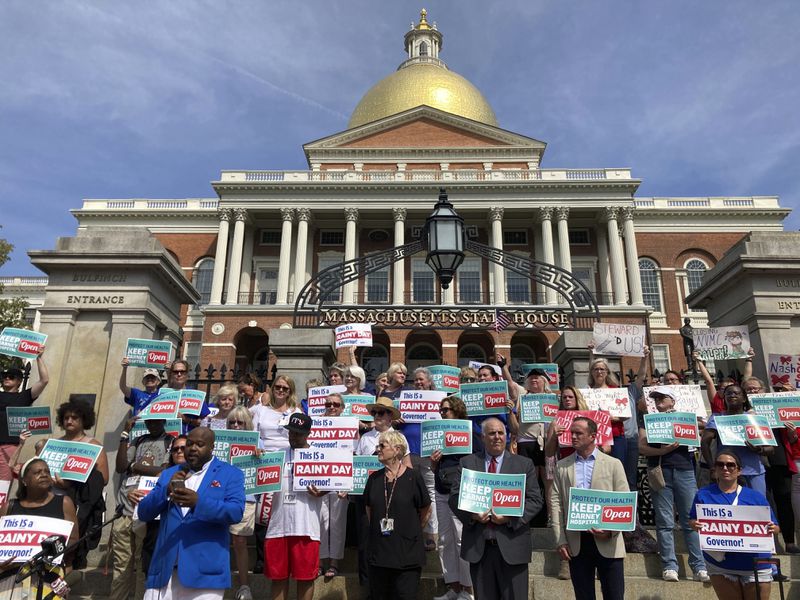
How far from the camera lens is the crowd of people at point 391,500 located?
4.25 metres

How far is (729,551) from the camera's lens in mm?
4762

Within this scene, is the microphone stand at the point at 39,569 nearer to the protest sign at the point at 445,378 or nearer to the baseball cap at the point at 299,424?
the baseball cap at the point at 299,424

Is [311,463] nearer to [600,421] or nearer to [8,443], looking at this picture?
[600,421]

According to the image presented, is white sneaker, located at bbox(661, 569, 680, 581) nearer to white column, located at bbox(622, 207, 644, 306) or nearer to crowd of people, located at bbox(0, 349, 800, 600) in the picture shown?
crowd of people, located at bbox(0, 349, 800, 600)

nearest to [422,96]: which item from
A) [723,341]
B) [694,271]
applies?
[694,271]

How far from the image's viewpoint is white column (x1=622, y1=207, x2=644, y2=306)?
3934 cm

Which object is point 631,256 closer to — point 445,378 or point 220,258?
point 220,258

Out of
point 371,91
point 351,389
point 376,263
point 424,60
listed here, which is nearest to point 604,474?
point 351,389

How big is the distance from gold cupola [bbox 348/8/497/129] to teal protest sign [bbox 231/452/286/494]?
48.3 metres

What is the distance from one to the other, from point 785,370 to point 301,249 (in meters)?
36.3

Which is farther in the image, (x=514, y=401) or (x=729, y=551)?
(x=514, y=401)

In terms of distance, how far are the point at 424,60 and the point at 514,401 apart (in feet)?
202

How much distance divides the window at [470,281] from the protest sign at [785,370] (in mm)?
32947

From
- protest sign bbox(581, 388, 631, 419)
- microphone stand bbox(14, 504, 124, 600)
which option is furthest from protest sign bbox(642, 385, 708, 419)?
microphone stand bbox(14, 504, 124, 600)
